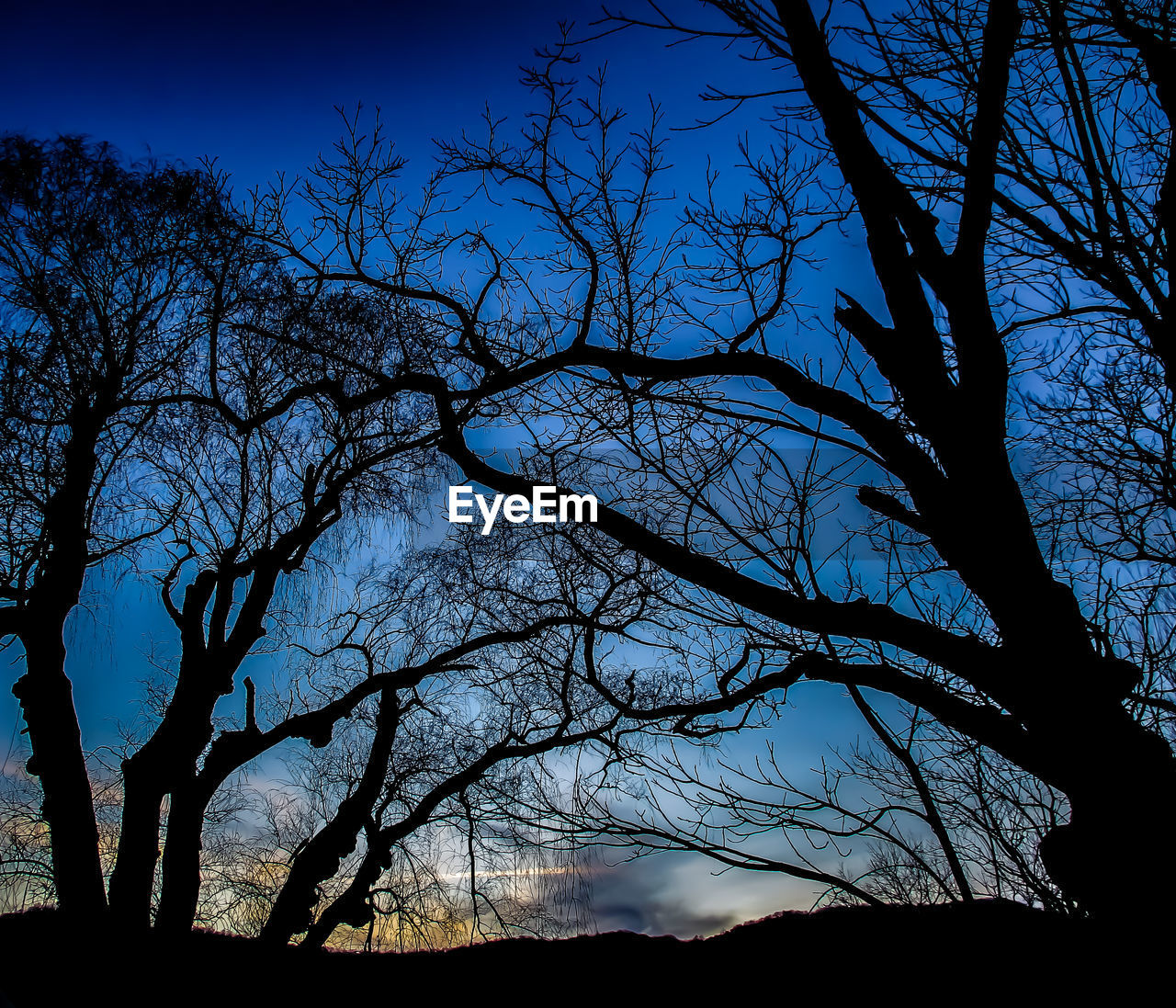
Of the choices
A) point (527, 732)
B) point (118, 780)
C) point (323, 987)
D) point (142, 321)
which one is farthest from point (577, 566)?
point (118, 780)

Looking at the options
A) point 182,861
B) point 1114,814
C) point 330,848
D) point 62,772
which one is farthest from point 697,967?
point 62,772

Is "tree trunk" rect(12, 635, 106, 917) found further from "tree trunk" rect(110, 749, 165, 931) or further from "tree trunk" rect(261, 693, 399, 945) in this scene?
"tree trunk" rect(261, 693, 399, 945)

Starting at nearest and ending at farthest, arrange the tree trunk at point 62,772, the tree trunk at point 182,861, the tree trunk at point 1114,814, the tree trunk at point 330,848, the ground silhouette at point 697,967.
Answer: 1. the tree trunk at point 1114,814
2. the ground silhouette at point 697,967
3. the tree trunk at point 62,772
4. the tree trunk at point 182,861
5. the tree trunk at point 330,848

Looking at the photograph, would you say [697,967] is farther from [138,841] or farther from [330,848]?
[138,841]

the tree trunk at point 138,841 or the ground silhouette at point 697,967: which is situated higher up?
the tree trunk at point 138,841

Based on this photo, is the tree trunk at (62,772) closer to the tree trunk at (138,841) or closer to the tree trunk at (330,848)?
the tree trunk at (138,841)

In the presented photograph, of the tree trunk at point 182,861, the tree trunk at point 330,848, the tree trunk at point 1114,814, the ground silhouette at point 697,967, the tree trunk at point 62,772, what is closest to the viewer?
the tree trunk at point 1114,814

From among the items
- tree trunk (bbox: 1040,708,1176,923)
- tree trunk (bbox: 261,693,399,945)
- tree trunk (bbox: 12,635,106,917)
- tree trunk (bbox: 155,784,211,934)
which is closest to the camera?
tree trunk (bbox: 1040,708,1176,923)

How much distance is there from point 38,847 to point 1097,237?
1027 centimetres

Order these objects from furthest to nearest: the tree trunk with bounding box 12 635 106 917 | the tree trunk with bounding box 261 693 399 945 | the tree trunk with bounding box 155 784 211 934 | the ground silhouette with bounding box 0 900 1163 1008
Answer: the tree trunk with bounding box 261 693 399 945, the tree trunk with bounding box 155 784 211 934, the tree trunk with bounding box 12 635 106 917, the ground silhouette with bounding box 0 900 1163 1008

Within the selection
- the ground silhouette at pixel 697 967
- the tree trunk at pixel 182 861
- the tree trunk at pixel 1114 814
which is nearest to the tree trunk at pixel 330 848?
the tree trunk at pixel 182 861

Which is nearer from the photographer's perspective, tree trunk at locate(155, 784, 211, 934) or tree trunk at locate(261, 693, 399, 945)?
tree trunk at locate(155, 784, 211, 934)

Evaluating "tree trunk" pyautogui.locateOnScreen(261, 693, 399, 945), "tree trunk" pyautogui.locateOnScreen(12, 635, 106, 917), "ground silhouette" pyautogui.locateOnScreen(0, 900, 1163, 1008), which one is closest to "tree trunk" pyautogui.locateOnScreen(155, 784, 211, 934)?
"tree trunk" pyautogui.locateOnScreen(12, 635, 106, 917)

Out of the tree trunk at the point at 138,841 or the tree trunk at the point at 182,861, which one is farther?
the tree trunk at the point at 182,861
